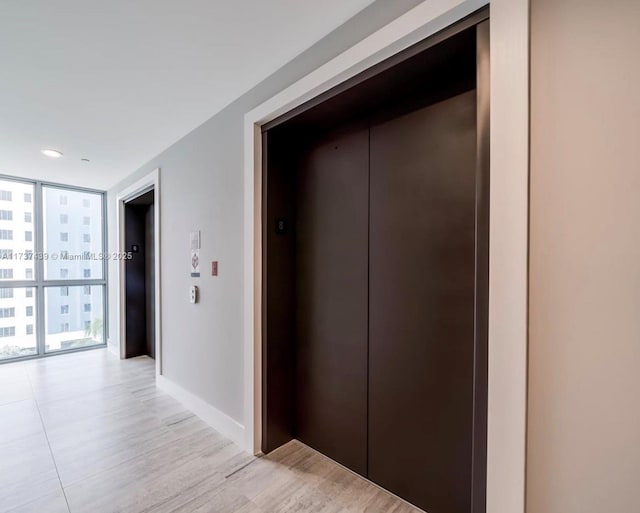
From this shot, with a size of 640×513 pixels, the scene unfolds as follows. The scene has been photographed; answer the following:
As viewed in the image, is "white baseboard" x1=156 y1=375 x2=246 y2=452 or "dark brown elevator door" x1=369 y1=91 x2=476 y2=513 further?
"white baseboard" x1=156 y1=375 x2=246 y2=452

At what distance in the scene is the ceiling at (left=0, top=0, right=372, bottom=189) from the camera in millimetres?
1325

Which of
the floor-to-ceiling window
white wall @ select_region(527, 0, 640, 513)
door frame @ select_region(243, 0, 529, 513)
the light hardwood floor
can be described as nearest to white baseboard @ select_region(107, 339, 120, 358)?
the floor-to-ceiling window

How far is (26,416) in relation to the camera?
2.46 metres

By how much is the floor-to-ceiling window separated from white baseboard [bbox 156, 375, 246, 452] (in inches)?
98.3

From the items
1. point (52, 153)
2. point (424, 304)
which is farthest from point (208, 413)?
point (52, 153)

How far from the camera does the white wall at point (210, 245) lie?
6.80ft

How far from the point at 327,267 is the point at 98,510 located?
1.80 meters

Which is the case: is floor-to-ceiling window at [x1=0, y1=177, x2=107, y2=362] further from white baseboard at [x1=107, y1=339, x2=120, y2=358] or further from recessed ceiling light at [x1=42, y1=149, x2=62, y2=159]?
recessed ceiling light at [x1=42, y1=149, x2=62, y2=159]

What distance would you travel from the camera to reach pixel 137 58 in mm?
1635

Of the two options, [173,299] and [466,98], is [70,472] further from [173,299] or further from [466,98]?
[466,98]

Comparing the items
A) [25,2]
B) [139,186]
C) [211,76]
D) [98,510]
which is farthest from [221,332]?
[139,186]

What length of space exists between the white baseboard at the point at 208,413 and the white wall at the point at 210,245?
1.8 inches

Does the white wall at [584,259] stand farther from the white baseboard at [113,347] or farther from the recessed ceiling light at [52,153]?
the white baseboard at [113,347]

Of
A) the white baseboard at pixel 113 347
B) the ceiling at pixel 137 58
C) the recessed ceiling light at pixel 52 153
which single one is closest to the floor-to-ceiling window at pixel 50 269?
the white baseboard at pixel 113 347
